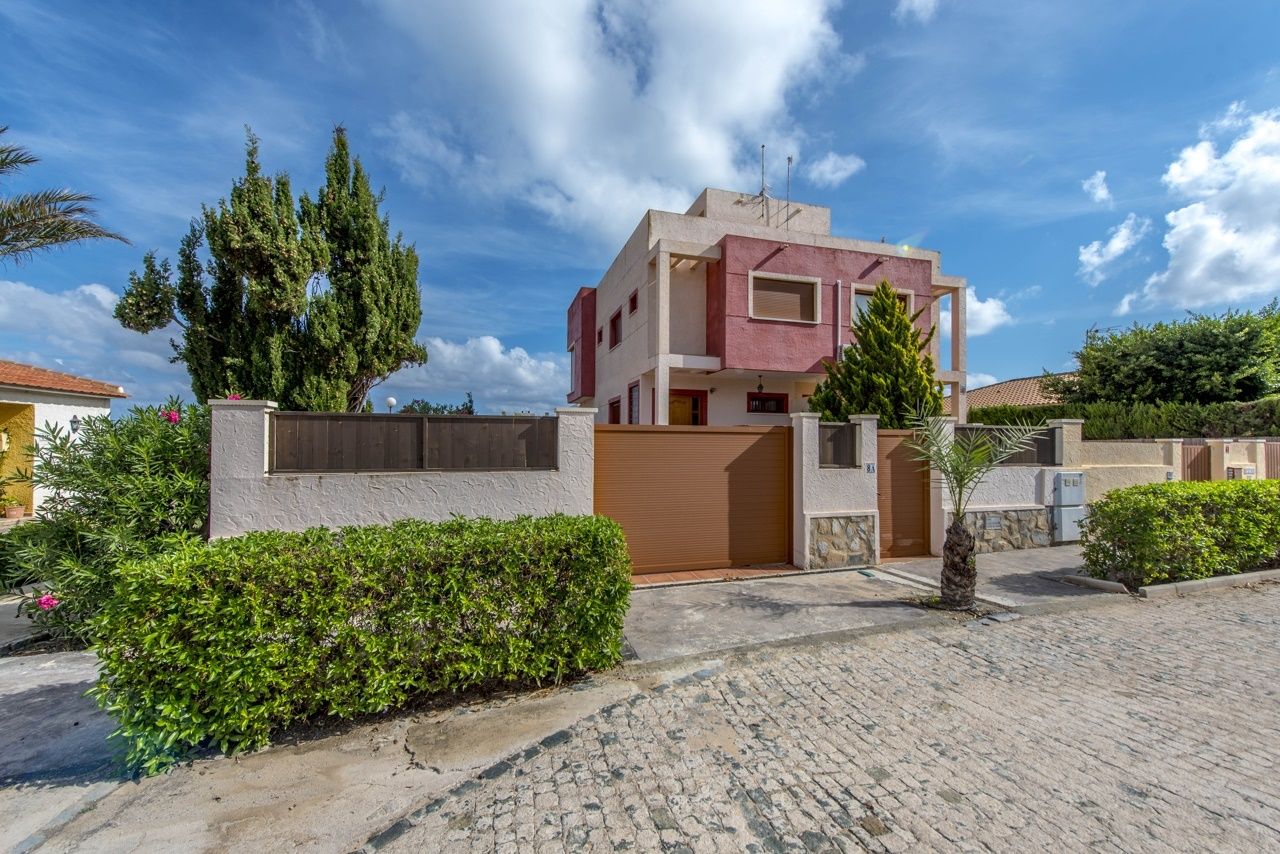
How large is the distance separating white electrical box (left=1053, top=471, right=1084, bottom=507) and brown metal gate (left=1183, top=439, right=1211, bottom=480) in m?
4.67

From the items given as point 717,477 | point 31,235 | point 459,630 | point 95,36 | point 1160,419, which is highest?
point 95,36

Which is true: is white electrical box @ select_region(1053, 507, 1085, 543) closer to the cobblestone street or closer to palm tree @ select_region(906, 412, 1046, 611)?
palm tree @ select_region(906, 412, 1046, 611)

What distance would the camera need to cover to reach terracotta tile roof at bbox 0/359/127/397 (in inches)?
544

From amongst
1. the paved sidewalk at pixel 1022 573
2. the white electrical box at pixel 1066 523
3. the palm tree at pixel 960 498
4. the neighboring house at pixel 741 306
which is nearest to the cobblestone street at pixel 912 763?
the palm tree at pixel 960 498

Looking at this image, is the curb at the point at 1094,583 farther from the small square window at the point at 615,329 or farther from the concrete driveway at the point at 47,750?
the small square window at the point at 615,329

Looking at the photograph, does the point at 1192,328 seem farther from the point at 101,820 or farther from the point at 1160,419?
the point at 101,820

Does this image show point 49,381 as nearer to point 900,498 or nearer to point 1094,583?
point 900,498

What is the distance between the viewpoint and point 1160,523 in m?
7.23

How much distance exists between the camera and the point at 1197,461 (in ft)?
40.7

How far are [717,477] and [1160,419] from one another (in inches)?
650

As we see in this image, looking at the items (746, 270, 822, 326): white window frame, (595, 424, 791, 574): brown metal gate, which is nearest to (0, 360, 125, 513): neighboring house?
(595, 424, 791, 574): brown metal gate

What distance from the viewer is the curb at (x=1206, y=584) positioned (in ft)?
23.0

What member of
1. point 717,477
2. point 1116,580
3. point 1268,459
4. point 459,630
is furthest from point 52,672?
point 1268,459

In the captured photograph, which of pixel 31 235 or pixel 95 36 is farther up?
pixel 95 36
